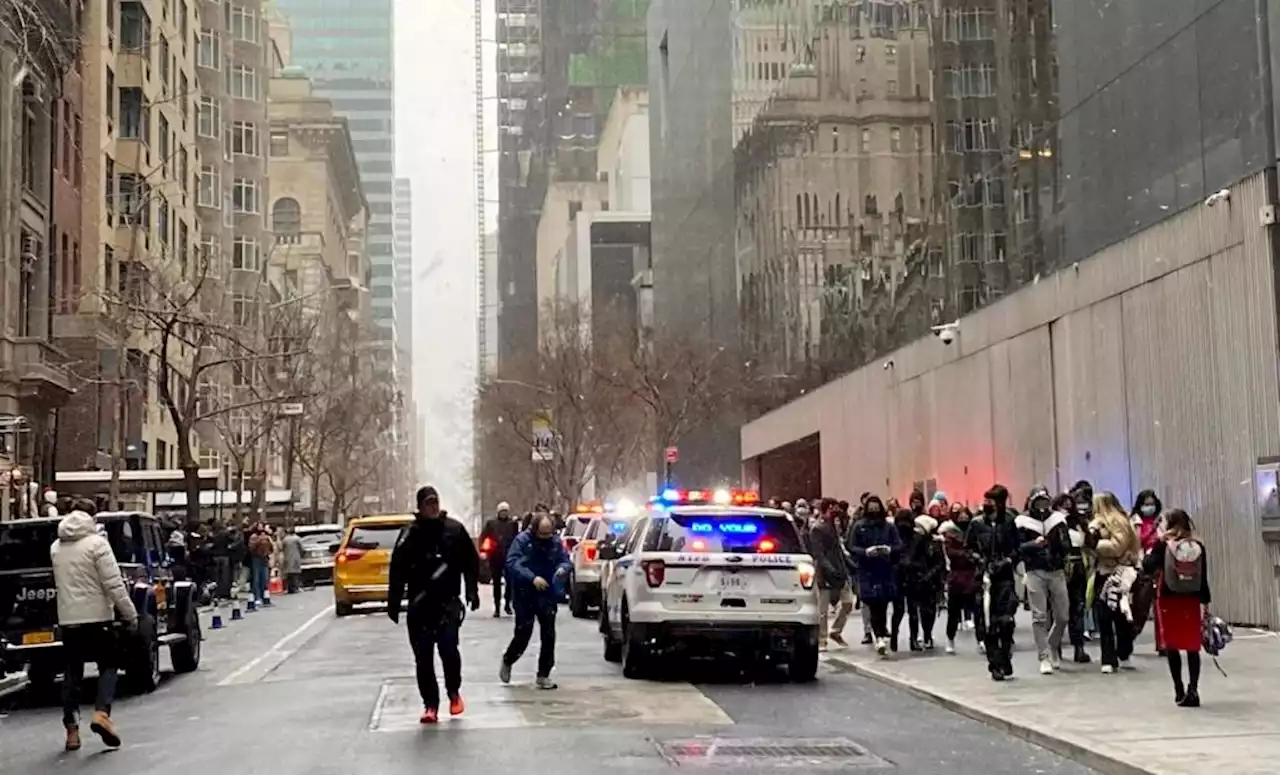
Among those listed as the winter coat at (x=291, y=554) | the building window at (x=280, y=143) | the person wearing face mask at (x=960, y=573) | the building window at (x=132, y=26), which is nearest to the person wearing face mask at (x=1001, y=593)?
the person wearing face mask at (x=960, y=573)

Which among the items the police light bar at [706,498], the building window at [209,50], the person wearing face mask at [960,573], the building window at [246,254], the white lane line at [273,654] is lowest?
the white lane line at [273,654]

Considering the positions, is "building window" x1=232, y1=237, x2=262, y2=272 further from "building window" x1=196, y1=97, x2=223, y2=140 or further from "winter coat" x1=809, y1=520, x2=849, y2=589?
"winter coat" x1=809, y1=520, x2=849, y2=589

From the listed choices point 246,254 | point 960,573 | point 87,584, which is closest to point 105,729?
point 87,584

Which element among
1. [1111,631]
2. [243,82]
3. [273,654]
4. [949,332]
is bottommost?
[273,654]

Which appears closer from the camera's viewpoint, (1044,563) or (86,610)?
(86,610)

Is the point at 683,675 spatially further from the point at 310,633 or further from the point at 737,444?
the point at 737,444

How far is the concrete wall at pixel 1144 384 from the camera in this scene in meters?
19.0

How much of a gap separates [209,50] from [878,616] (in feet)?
219

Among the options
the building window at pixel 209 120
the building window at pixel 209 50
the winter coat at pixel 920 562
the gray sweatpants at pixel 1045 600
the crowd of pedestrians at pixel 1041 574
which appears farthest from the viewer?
the building window at pixel 209 50

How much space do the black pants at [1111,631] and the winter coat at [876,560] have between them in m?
2.68

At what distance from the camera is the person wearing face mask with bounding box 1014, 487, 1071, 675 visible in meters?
14.9

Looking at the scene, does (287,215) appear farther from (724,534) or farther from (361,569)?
A: (724,534)

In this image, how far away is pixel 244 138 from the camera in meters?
88.4

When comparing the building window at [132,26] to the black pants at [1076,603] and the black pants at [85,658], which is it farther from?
the black pants at [85,658]
